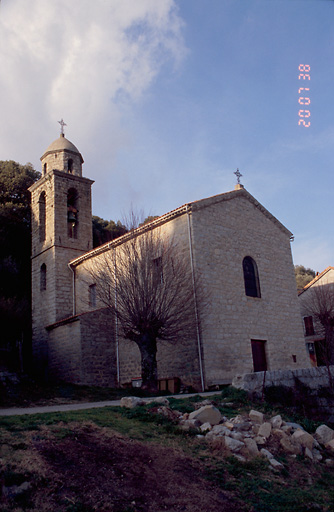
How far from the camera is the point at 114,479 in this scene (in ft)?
19.8

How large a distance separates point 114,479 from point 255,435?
3693 millimetres

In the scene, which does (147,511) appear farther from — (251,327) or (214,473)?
(251,327)

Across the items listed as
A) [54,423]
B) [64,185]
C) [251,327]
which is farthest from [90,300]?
[54,423]

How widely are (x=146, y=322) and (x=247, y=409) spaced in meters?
5.90

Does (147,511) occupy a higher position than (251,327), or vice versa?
(251,327)

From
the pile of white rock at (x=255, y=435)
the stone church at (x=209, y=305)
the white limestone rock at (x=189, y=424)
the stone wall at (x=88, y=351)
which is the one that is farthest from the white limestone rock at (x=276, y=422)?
the stone wall at (x=88, y=351)

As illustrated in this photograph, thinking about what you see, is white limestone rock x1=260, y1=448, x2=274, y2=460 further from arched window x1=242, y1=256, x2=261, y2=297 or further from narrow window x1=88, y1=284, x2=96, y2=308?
narrow window x1=88, y1=284, x2=96, y2=308

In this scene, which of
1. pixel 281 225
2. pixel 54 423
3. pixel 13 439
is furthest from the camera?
pixel 281 225

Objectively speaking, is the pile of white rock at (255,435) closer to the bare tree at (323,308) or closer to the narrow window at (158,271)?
the narrow window at (158,271)

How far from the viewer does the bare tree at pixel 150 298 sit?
51.0 ft

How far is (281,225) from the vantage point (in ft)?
73.3

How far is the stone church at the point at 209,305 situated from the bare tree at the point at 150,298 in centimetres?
64

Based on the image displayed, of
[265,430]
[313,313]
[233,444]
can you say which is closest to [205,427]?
[233,444]

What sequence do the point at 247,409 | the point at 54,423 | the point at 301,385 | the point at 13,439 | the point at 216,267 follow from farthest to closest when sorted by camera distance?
the point at 216,267 → the point at 301,385 → the point at 247,409 → the point at 54,423 → the point at 13,439
